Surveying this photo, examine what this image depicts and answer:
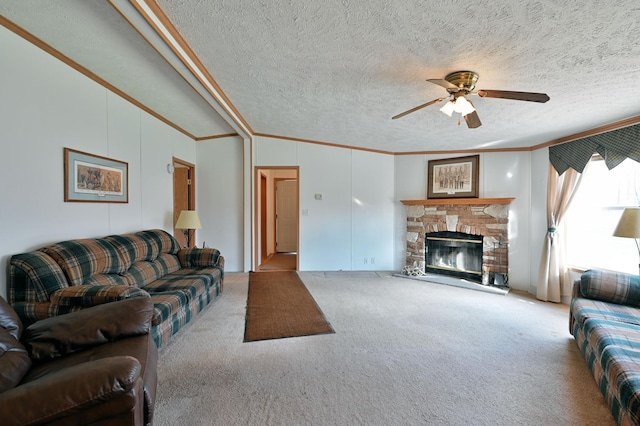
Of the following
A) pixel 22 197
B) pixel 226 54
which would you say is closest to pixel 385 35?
pixel 226 54

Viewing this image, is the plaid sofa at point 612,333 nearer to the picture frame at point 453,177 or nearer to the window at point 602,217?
the window at point 602,217

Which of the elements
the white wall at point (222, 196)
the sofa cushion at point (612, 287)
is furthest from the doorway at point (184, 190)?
the sofa cushion at point (612, 287)

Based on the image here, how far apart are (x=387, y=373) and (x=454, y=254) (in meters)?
3.58

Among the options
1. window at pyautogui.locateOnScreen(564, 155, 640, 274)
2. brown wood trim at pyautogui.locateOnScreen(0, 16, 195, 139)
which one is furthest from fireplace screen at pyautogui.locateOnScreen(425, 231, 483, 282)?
brown wood trim at pyautogui.locateOnScreen(0, 16, 195, 139)

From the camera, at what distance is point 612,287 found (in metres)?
2.58

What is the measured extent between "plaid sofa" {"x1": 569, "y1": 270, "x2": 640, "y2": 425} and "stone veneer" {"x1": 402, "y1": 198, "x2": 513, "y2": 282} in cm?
193

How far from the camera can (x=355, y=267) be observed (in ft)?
18.4

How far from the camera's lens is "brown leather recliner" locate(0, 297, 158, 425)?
3.32 feet

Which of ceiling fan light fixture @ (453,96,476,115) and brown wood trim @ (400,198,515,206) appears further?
brown wood trim @ (400,198,515,206)

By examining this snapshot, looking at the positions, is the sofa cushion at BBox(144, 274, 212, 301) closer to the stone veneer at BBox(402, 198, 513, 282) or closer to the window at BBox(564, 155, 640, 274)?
the stone veneer at BBox(402, 198, 513, 282)

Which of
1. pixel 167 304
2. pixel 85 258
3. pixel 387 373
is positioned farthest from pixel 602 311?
pixel 85 258

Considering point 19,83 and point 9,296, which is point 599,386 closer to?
point 9,296

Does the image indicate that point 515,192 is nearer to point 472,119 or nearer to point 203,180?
point 472,119

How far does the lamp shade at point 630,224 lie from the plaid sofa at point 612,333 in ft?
1.28
